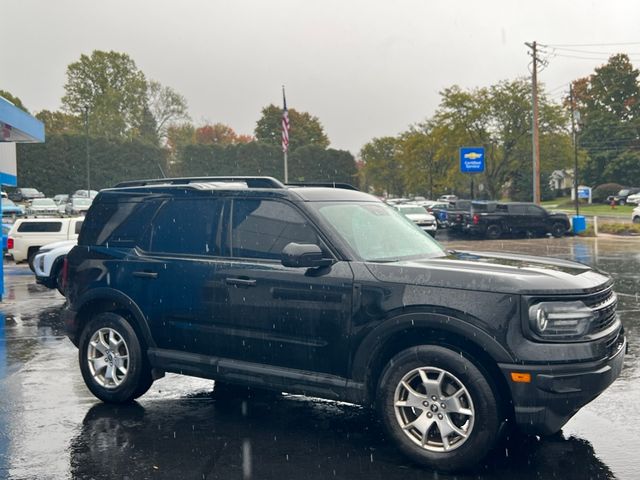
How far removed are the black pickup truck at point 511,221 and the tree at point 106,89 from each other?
189 feet

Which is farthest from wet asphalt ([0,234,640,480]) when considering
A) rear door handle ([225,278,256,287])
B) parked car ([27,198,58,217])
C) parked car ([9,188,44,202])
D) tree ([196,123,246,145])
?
→ tree ([196,123,246,145])

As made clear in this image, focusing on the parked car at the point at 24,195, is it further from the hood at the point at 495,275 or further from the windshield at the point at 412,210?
the hood at the point at 495,275

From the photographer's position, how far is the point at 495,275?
187 inches

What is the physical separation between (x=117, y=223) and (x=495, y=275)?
3470 mm

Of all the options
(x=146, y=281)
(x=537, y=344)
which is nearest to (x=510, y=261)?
(x=537, y=344)

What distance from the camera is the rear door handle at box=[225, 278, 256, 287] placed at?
18.2 feet

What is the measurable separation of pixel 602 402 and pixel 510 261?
181 cm

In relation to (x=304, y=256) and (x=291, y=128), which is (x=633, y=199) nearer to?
(x=291, y=128)

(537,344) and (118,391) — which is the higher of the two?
(537,344)

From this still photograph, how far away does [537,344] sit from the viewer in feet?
15.0

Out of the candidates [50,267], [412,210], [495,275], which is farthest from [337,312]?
[412,210]

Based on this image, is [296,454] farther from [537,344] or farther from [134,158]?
[134,158]

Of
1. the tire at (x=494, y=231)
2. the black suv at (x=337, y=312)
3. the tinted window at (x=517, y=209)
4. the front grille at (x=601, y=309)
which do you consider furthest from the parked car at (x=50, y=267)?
the tinted window at (x=517, y=209)

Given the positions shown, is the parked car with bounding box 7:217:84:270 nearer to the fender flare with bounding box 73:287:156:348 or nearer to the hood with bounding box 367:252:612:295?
the fender flare with bounding box 73:287:156:348
